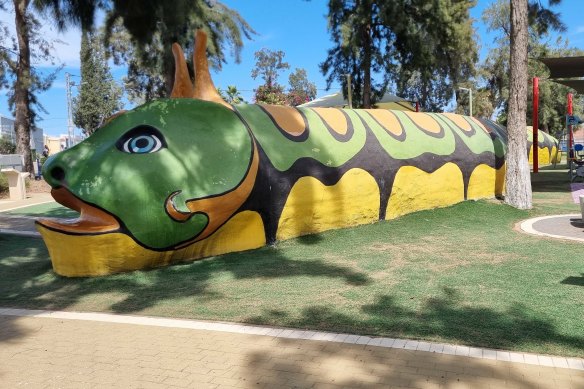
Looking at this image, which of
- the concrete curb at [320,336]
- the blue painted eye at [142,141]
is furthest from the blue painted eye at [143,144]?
the concrete curb at [320,336]

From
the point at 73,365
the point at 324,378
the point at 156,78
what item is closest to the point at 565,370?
the point at 324,378

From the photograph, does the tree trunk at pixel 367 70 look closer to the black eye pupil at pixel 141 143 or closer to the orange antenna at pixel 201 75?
the orange antenna at pixel 201 75

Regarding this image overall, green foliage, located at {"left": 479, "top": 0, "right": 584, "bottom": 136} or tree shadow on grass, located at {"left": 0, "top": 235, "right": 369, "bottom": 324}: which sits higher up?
green foliage, located at {"left": 479, "top": 0, "right": 584, "bottom": 136}

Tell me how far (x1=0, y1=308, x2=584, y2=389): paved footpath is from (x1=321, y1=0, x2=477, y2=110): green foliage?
65.1ft

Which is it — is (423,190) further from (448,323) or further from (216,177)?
(448,323)

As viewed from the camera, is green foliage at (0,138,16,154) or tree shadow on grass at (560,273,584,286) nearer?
tree shadow on grass at (560,273,584,286)

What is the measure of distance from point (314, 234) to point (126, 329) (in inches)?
186

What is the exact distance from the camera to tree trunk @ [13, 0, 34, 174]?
20.6 meters

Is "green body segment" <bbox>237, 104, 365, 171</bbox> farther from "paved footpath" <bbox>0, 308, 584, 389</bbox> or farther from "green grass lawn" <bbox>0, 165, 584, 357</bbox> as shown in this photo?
"paved footpath" <bbox>0, 308, 584, 389</bbox>

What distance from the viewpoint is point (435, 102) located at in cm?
4859

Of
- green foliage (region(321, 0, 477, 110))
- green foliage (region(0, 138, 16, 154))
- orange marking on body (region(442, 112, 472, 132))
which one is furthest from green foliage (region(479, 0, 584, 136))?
green foliage (region(0, 138, 16, 154))

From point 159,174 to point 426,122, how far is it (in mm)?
7103

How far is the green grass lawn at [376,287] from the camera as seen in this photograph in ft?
15.2

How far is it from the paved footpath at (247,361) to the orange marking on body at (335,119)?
18.6ft
